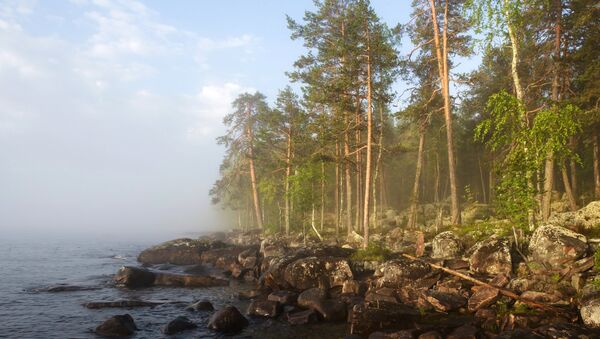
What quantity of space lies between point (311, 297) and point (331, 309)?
1.35 m

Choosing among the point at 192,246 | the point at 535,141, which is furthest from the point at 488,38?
the point at 192,246

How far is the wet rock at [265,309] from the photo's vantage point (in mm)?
14398

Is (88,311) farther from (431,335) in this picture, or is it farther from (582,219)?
(582,219)

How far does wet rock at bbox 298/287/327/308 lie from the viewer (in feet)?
47.5

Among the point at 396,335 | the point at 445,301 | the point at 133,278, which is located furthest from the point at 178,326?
the point at 133,278

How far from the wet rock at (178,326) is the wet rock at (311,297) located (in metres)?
4.43

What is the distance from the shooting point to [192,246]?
33250 mm

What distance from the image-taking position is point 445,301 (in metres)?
12.7

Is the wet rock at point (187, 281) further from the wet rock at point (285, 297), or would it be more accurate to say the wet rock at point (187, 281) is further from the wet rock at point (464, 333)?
the wet rock at point (464, 333)

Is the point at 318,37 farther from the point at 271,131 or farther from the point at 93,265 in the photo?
the point at 93,265

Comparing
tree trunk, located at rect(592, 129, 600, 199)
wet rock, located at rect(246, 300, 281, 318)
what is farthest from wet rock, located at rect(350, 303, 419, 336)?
tree trunk, located at rect(592, 129, 600, 199)

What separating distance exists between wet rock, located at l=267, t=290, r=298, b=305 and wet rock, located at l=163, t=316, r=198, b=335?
379 cm

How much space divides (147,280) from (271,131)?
69.0 feet

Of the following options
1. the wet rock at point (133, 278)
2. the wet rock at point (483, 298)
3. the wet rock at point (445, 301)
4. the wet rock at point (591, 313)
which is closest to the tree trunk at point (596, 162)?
the wet rock at point (483, 298)
